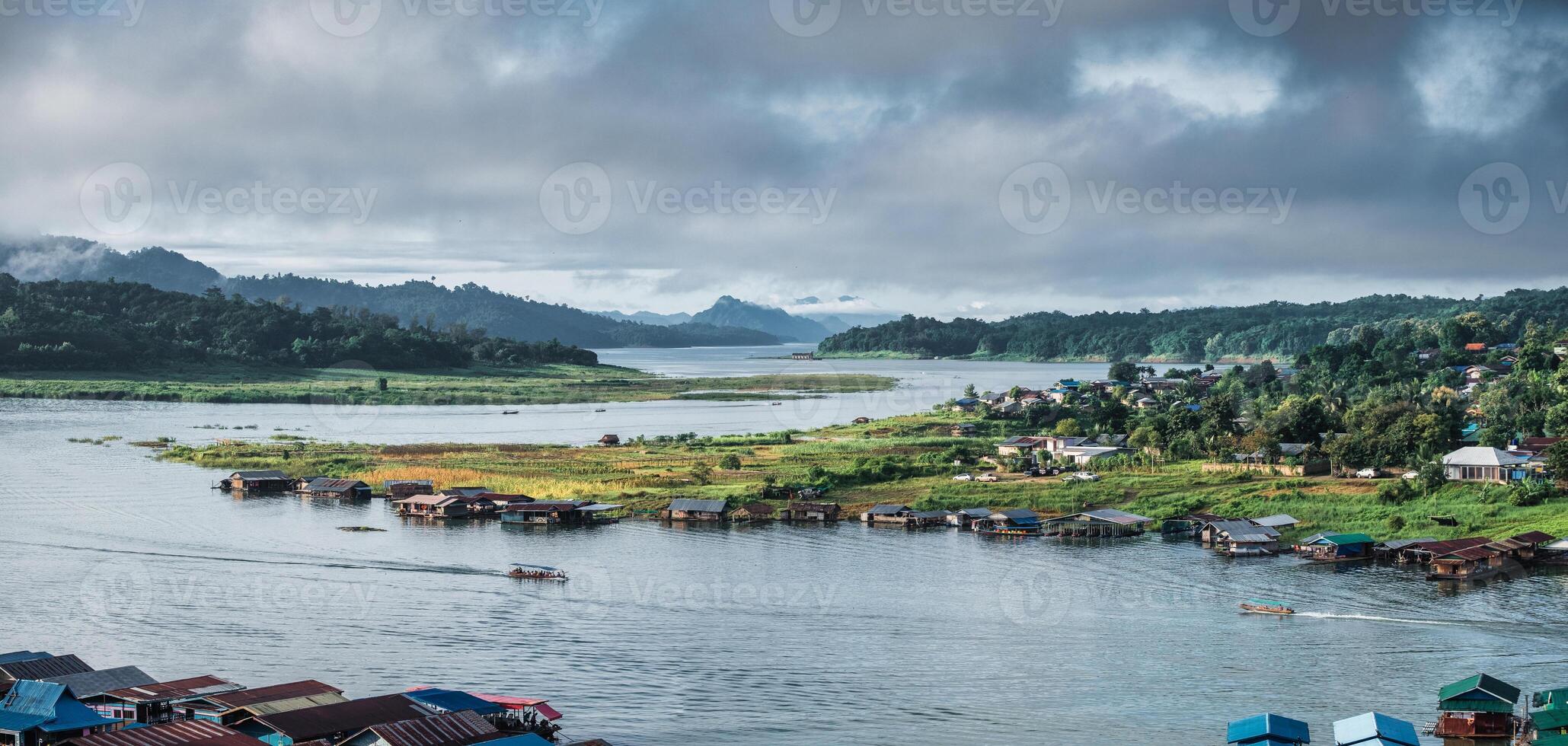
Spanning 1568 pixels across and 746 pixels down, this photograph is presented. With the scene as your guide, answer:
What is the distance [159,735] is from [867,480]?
3877 cm

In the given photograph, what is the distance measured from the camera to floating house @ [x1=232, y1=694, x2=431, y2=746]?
72.7ft

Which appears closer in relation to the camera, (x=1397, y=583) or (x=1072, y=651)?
(x=1072, y=651)

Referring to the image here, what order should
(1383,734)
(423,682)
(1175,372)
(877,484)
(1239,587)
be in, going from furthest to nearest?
1. (1175,372)
2. (877,484)
3. (1239,587)
4. (423,682)
5. (1383,734)

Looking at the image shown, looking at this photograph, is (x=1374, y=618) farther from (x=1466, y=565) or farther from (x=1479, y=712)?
(x=1479, y=712)

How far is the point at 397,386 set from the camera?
130750mm

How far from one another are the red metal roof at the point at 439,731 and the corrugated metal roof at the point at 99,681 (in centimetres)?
595

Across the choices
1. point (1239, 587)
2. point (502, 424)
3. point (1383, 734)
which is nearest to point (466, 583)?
point (1239, 587)

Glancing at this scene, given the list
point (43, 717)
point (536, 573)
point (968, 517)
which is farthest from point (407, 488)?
point (43, 717)

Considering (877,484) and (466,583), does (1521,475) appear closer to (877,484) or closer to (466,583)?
(877,484)

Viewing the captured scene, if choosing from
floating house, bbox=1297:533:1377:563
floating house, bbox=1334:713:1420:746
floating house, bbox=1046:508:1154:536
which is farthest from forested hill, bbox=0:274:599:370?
floating house, bbox=1334:713:1420:746

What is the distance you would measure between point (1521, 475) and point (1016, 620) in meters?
26.8

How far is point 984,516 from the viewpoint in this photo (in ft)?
162

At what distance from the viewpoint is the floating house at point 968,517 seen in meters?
49.6

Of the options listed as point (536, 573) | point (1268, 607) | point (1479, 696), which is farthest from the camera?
point (536, 573)
